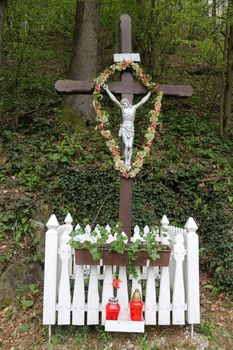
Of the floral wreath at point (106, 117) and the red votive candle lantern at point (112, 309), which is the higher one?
the floral wreath at point (106, 117)

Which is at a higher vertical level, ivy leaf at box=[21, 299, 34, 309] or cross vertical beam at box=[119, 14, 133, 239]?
cross vertical beam at box=[119, 14, 133, 239]

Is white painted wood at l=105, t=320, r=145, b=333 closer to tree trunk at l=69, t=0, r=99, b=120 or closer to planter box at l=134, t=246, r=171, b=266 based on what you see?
planter box at l=134, t=246, r=171, b=266

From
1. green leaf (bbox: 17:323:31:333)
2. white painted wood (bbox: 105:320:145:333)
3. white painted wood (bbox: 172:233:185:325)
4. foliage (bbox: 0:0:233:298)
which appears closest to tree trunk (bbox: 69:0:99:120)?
foliage (bbox: 0:0:233:298)

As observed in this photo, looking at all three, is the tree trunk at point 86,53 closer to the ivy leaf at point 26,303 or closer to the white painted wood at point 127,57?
the white painted wood at point 127,57

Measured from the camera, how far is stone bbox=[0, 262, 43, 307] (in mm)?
4391

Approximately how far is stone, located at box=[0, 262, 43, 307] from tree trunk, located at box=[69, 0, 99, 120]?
164 inches

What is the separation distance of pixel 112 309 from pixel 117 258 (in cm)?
49

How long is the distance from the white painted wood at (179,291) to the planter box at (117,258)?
21 centimetres

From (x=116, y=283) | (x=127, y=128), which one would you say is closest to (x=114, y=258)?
(x=116, y=283)

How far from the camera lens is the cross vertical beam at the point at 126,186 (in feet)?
13.7

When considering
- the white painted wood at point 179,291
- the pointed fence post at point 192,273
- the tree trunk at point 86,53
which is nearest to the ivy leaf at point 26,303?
the white painted wood at point 179,291

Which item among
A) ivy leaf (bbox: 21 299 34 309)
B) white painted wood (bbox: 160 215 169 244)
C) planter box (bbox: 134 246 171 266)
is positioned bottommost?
ivy leaf (bbox: 21 299 34 309)

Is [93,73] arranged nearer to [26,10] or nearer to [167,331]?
Answer: [26,10]

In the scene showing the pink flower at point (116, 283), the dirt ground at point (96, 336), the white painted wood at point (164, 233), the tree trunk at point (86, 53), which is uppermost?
the tree trunk at point (86, 53)
